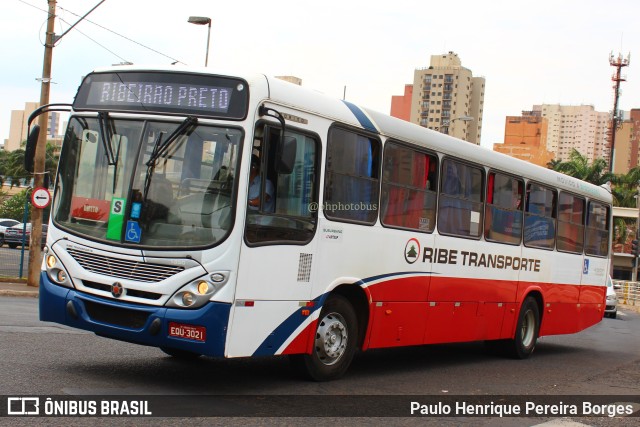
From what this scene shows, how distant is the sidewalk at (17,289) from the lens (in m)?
20.5

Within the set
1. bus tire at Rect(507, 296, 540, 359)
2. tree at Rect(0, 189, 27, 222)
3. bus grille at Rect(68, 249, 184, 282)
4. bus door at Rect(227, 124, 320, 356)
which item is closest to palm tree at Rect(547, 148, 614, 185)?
bus tire at Rect(507, 296, 540, 359)

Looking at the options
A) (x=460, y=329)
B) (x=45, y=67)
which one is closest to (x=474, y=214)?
(x=460, y=329)

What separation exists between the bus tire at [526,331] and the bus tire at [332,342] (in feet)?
17.4

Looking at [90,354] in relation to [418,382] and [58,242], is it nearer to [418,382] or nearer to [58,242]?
[58,242]

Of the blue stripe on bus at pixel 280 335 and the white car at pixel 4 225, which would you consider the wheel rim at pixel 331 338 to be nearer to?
the blue stripe on bus at pixel 280 335

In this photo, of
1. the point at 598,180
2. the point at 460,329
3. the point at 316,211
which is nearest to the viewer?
the point at 316,211

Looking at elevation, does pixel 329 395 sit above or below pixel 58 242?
below

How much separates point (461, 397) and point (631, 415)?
1752 millimetres

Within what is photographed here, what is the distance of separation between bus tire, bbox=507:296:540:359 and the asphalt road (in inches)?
8.5

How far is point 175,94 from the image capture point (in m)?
8.39

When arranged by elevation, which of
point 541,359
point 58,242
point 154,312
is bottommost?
point 541,359

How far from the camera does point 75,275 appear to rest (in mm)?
8469

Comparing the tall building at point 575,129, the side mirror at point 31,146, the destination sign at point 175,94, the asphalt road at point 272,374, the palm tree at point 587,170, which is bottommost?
the asphalt road at point 272,374

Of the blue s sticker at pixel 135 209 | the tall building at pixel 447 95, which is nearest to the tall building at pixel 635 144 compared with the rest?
the tall building at pixel 447 95
